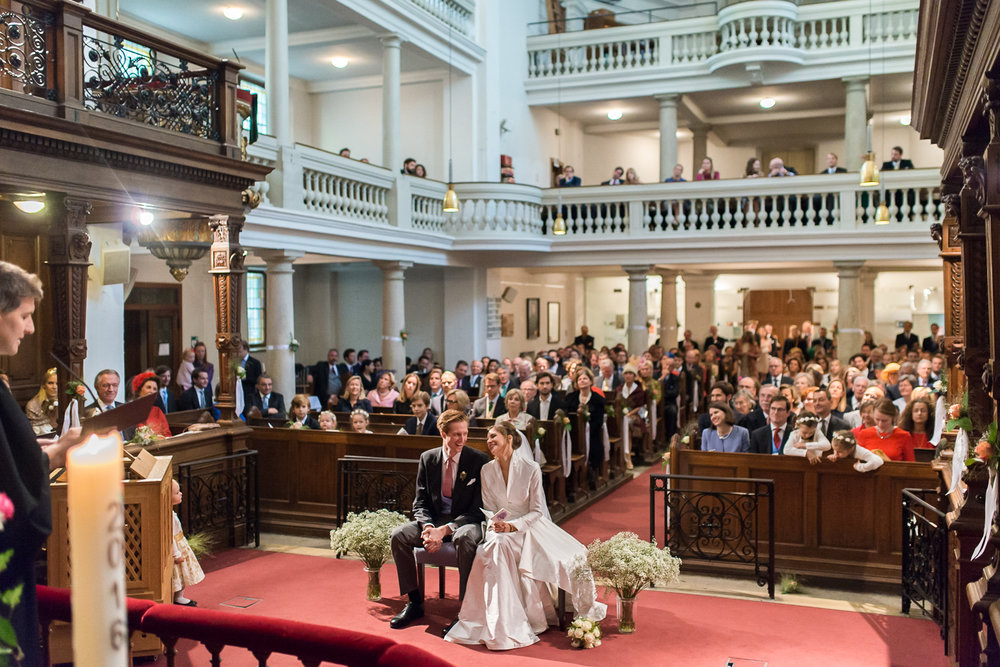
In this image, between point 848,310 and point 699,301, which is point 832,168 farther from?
point 699,301

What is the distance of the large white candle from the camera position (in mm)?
952

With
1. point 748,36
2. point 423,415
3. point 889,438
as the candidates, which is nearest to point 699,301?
point 748,36

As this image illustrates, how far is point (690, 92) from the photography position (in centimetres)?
2028

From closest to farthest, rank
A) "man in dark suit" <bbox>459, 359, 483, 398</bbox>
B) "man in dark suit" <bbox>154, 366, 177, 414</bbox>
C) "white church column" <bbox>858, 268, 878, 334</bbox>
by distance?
"man in dark suit" <bbox>154, 366, 177, 414</bbox> → "man in dark suit" <bbox>459, 359, 483, 398</bbox> → "white church column" <bbox>858, 268, 878, 334</bbox>

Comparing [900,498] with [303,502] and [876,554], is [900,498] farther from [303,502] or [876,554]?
[303,502]

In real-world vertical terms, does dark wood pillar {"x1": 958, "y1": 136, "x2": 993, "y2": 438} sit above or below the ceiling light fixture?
below

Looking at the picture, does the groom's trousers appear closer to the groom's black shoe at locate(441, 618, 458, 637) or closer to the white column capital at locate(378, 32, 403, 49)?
the groom's black shoe at locate(441, 618, 458, 637)

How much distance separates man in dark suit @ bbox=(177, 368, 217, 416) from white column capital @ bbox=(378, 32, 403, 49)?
8080 millimetres

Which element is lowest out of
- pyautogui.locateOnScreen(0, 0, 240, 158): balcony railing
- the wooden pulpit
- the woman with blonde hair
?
the wooden pulpit

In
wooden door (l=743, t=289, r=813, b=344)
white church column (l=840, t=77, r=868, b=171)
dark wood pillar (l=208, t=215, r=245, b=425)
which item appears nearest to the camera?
dark wood pillar (l=208, t=215, r=245, b=425)

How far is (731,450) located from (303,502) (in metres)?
4.60

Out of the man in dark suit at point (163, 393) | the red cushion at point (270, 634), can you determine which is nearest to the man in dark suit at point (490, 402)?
the man in dark suit at point (163, 393)

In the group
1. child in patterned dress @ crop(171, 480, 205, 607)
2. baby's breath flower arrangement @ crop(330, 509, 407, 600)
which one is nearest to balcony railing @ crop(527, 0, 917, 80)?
baby's breath flower arrangement @ crop(330, 509, 407, 600)

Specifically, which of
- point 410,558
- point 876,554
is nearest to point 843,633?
point 876,554
